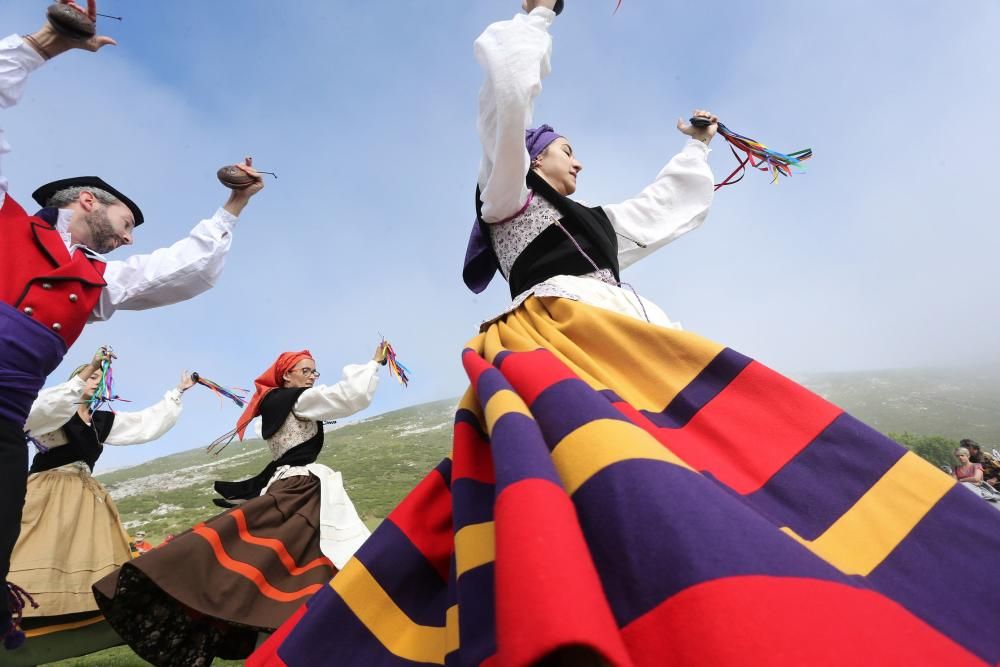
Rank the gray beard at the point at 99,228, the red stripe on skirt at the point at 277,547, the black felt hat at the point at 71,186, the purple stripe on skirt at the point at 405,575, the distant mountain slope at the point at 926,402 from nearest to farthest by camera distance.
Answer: the purple stripe on skirt at the point at 405,575, the gray beard at the point at 99,228, the black felt hat at the point at 71,186, the red stripe on skirt at the point at 277,547, the distant mountain slope at the point at 926,402

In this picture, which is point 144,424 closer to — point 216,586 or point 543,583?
point 216,586

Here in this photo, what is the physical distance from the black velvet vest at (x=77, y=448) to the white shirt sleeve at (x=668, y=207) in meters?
5.40

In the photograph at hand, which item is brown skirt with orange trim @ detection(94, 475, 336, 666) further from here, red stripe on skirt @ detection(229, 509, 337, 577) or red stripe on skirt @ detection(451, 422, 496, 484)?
red stripe on skirt @ detection(451, 422, 496, 484)

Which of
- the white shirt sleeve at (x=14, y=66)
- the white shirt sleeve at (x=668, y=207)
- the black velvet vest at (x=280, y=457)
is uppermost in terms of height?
the white shirt sleeve at (x=14, y=66)

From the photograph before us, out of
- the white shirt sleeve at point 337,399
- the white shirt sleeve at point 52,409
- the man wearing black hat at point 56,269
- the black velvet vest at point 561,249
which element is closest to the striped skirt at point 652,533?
the black velvet vest at point 561,249

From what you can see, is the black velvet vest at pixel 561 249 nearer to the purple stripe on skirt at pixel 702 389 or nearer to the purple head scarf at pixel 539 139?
the purple head scarf at pixel 539 139

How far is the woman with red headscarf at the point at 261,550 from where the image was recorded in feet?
9.46

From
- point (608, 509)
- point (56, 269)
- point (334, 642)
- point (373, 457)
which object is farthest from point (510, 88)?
point (373, 457)

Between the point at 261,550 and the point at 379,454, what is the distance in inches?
663

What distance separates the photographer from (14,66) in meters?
2.01

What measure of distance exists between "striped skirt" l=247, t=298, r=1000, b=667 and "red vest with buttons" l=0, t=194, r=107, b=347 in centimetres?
177

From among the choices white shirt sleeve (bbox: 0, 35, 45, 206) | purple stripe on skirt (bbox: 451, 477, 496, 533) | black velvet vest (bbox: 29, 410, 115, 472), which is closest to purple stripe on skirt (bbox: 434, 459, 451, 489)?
purple stripe on skirt (bbox: 451, 477, 496, 533)

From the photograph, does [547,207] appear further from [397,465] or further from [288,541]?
[397,465]

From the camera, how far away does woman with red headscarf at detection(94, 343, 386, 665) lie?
114 inches
